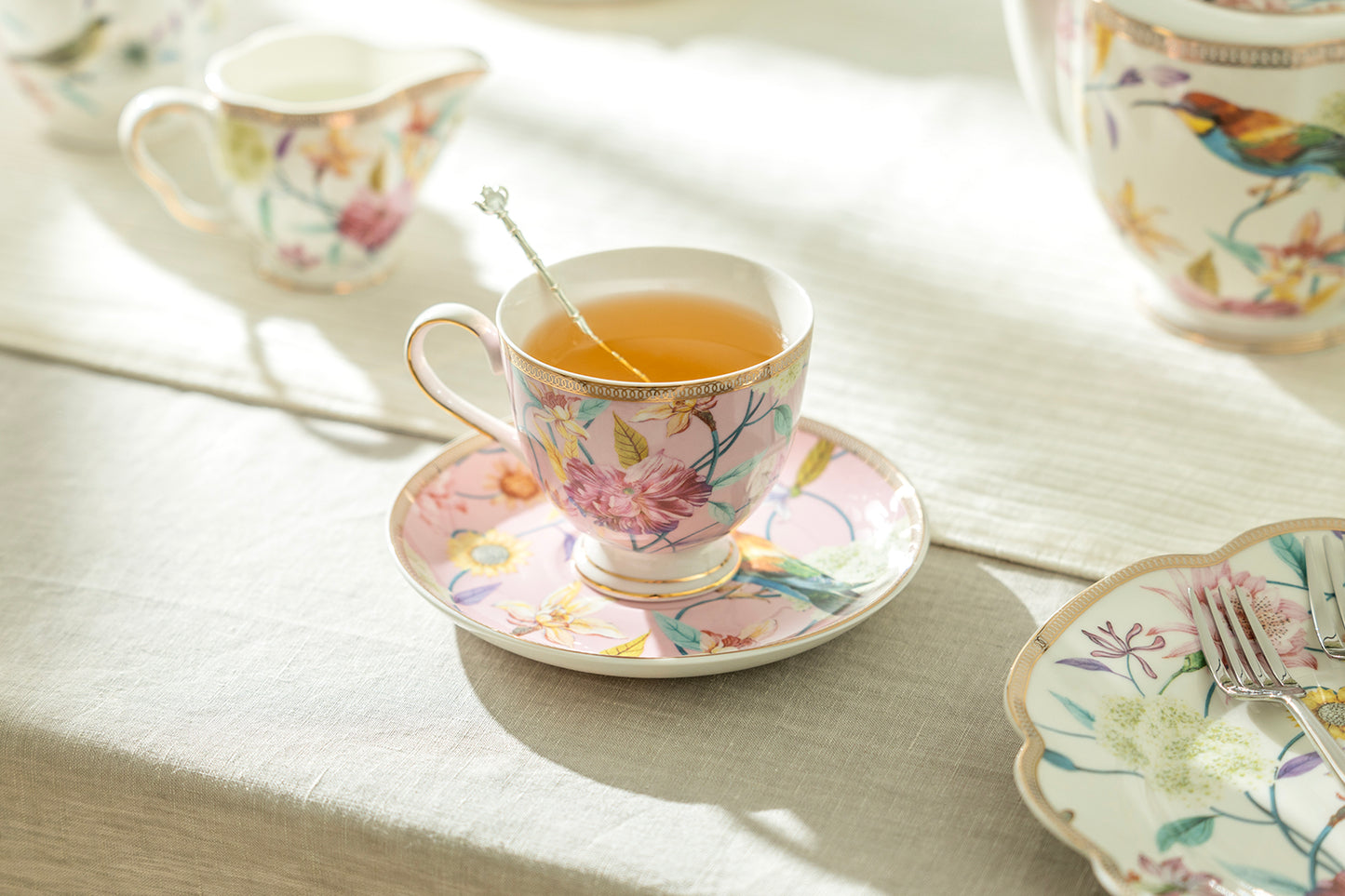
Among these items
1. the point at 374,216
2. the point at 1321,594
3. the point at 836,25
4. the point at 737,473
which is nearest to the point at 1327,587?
the point at 1321,594

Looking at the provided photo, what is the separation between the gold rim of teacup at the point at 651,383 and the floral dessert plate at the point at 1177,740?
133mm

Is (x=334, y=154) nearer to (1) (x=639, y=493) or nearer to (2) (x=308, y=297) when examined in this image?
(2) (x=308, y=297)

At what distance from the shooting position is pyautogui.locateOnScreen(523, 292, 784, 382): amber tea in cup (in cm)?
50

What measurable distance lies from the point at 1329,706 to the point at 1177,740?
64 mm

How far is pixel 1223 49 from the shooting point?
1.97ft

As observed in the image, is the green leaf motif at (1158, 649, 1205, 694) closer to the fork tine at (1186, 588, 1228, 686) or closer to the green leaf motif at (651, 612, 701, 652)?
the fork tine at (1186, 588, 1228, 686)

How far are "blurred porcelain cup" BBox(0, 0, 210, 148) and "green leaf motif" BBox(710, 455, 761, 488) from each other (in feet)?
2.17

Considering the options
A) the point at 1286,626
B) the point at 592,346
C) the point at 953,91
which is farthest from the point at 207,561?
the point at 953,91

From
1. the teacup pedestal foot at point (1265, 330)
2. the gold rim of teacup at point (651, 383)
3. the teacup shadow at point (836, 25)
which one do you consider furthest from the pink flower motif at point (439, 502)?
the teacup shadow at point (836, 25)

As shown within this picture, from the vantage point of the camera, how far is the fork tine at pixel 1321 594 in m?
0.45

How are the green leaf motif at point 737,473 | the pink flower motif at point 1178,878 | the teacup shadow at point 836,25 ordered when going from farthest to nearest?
the teacup shadow at point 836,25, the green leaf motif at point 737,473, the pink flower motif at point 1178,878

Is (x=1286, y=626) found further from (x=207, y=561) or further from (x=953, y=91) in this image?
(x=953, y=91)

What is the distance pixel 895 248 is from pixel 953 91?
0.28 m

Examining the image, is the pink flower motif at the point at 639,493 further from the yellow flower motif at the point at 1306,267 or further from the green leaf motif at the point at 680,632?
the yellow flower motif at the point at 1306,267
